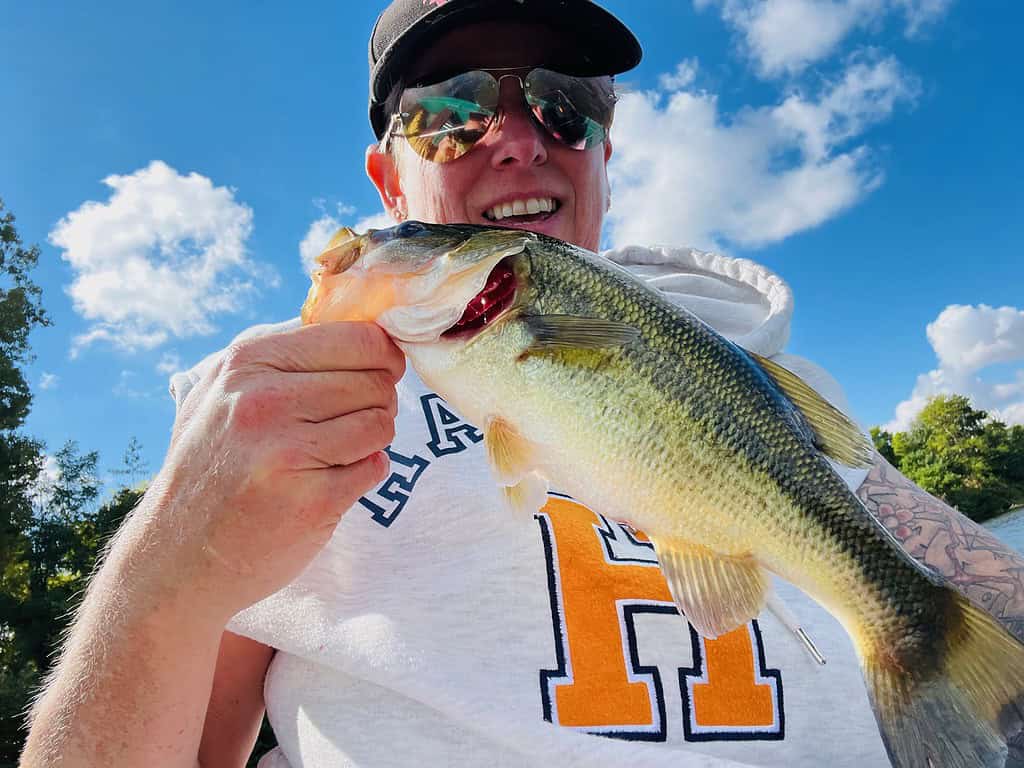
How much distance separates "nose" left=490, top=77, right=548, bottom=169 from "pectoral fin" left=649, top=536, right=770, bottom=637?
193 centimetres

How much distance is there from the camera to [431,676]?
207 centimetres

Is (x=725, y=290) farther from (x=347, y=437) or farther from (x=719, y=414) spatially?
(x=347, y=437)

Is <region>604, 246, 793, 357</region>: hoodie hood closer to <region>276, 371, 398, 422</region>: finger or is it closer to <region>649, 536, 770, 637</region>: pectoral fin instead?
<region>649, 536, 770, 637</region>: pectoral fin

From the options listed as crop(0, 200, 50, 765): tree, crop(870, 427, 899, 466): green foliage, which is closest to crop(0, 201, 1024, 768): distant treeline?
crop(0, 200, 50, 765): tree

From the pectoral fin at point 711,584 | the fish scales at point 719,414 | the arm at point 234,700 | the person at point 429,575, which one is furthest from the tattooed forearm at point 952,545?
the arm at point 234,700

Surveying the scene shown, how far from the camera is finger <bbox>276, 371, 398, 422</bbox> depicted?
5.24 feet

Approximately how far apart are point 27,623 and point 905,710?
1429 inches

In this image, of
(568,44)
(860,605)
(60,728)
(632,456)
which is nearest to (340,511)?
(632,456)

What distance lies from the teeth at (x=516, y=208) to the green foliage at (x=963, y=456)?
50693 millimetres

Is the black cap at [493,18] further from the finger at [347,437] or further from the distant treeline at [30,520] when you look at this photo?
the distant treeline at [30,520]

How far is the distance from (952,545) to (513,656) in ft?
6.43

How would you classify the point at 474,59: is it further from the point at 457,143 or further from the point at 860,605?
the point at 860,605

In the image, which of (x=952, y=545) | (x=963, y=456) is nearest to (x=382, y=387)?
(x=952, y=545)

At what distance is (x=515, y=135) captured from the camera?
9.68 ft
